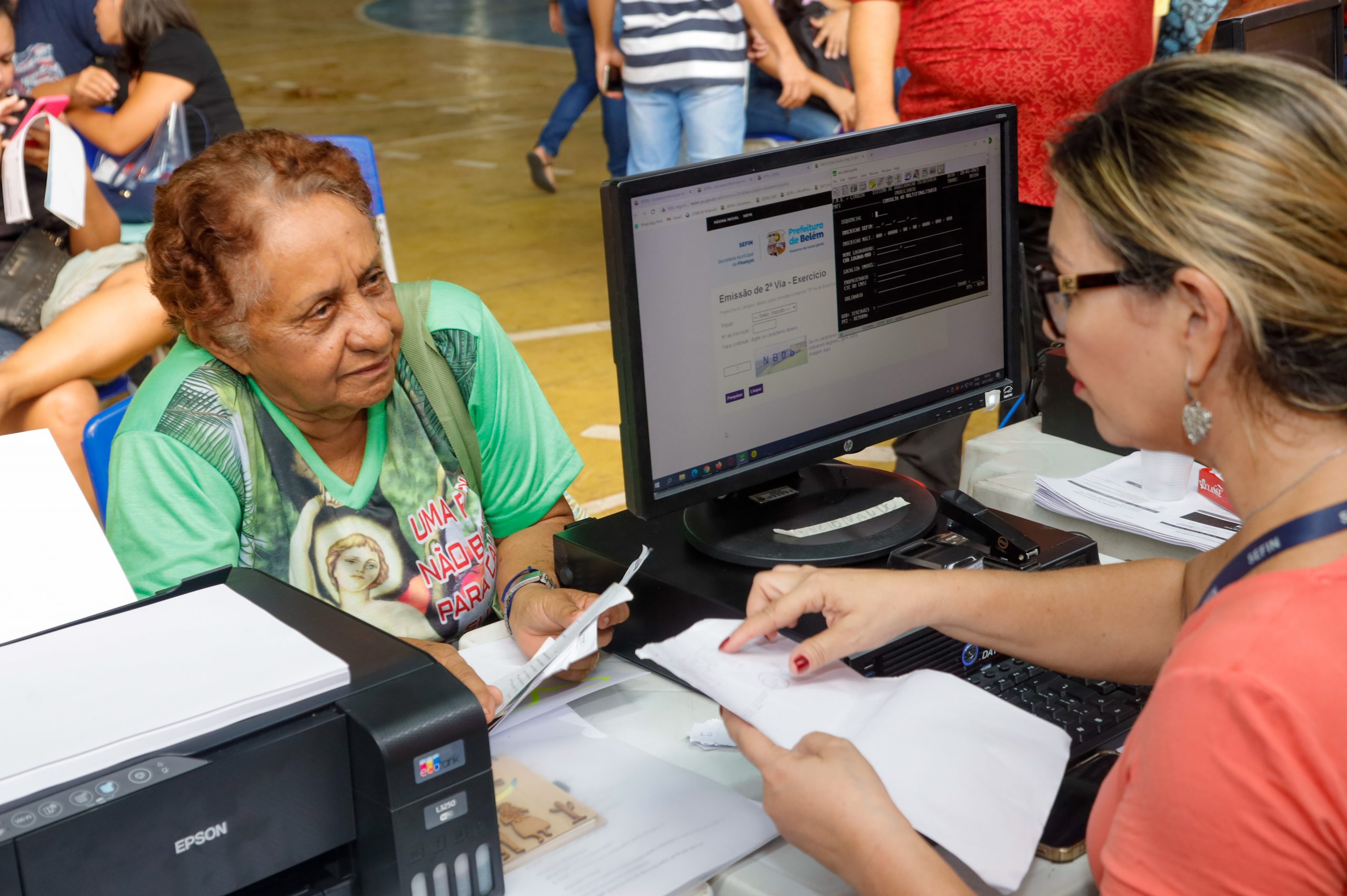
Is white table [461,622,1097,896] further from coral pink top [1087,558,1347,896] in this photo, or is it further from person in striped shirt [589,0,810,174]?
person in striped shirt [589,0,810,174]

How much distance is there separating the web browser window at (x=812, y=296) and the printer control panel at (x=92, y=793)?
0.56 m

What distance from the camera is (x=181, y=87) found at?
126 inches

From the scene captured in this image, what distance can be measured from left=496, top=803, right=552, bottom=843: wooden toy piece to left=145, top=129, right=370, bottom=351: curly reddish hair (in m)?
0.66

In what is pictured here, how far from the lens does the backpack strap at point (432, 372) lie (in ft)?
5.15

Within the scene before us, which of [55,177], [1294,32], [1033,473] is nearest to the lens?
[1033,473]

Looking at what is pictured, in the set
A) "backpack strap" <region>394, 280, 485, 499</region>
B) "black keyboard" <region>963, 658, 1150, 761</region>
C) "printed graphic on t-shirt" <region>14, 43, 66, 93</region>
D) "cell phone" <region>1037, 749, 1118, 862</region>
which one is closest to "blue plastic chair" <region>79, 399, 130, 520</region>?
"backpack strap" <region>394, 280, 485, 499</region>

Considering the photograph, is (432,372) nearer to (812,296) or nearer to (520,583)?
(520,583)

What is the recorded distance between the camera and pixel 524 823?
1072mm

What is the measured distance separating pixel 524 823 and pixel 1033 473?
3.27ft

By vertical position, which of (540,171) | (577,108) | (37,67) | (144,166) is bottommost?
(540,171)

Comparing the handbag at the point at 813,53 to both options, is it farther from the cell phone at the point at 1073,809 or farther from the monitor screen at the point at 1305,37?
the cell phone at the point at 1073,809

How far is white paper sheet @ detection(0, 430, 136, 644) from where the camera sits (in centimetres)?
107

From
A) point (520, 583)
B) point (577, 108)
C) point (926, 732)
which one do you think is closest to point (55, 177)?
point (520, 583)

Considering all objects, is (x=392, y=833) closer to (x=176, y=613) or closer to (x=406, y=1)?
(x=176, y=613)
